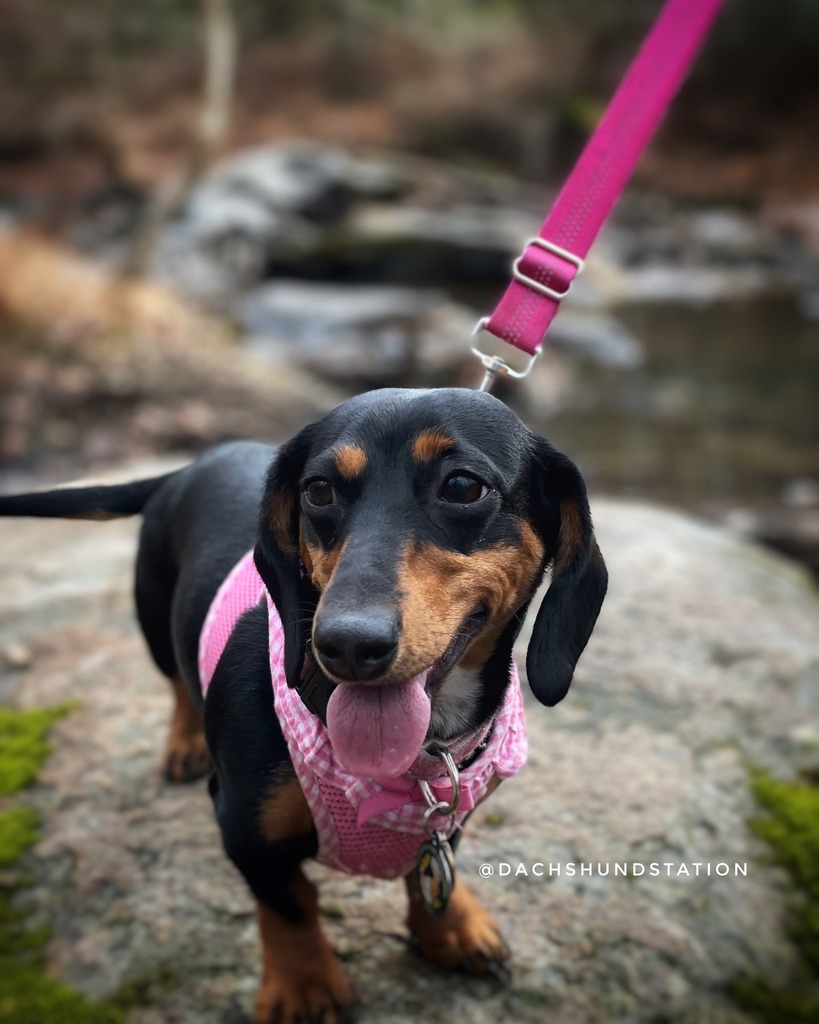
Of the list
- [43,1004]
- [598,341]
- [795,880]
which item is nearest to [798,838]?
[795,880]

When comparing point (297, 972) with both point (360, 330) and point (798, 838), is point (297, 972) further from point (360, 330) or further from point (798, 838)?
point (360, 330)

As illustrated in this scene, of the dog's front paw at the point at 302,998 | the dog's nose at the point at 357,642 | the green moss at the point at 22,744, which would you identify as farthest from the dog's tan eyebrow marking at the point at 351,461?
the green moss at the point at 22,744

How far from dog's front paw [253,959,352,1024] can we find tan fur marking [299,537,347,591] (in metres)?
0.98

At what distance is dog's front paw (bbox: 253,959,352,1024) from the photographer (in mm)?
2424

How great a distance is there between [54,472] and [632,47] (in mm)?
28974

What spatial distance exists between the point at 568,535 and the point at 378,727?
601 millimetres

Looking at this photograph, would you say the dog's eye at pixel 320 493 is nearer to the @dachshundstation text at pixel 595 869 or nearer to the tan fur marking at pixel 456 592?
the tan fur marking at pixel 456 592

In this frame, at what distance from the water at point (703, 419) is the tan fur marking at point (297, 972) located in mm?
5856

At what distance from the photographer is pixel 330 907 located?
2.81m

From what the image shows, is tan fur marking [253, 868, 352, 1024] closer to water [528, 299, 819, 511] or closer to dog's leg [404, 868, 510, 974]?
dog's leg [404, 868, 510, 974]

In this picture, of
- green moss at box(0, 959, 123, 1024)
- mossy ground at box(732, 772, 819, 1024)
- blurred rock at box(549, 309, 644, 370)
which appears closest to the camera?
green moss at box(0, 959, 123, 1024)

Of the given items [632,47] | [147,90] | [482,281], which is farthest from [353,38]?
[482,281]

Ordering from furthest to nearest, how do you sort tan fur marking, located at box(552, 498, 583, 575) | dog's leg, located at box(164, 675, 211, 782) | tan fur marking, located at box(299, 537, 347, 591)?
1. dog's leg, located at box(164, 675, 211, 782)
2. tan fur marking, located at box(552, 498, 583, 575)
3. tan fur marking, located at box(299, 537, 347, 591)

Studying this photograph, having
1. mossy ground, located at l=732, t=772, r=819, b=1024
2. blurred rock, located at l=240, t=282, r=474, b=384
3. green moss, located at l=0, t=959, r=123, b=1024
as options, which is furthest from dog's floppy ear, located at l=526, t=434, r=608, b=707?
blurred rock, located at l=240, t=282, r=474, b=384
